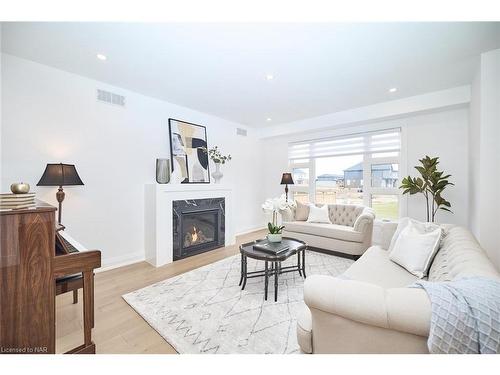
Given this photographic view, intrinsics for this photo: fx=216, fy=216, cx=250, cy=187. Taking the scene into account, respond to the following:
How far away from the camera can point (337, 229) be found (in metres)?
3.67

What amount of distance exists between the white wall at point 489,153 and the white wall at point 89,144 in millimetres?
4237

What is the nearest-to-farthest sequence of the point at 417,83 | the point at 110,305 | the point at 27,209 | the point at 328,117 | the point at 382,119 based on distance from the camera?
1. the point at 27,209
2. the point at 110,305
3. the point at 417,83
4. the point at 382,119
5. the point at 328,117

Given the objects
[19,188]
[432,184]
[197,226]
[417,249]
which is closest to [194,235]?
[197,226]

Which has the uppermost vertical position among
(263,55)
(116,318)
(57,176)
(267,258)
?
(263,55)

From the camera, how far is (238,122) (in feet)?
16.9

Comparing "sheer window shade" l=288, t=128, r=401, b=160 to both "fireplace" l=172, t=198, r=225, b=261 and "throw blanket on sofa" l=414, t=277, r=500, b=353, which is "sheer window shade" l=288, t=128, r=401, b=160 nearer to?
"fireplace" l=172, t=198, r=225, b=261

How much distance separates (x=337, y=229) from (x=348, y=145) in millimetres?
2081

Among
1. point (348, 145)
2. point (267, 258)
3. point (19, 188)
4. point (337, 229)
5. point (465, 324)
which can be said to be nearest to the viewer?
point (465, 324)

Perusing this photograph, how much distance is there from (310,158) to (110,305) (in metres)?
4.72

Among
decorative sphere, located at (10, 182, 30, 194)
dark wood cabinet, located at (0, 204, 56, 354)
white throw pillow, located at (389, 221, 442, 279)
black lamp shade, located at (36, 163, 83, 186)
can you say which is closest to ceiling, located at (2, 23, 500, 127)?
black lamp shade, located at (36, 163, 83, 186)

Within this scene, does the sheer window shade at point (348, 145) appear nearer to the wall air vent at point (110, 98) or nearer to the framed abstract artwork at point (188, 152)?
the framed abstract artwork at point (188, 152)

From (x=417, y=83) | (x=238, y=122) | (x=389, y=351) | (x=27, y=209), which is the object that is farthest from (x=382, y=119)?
(x=27, y=209)

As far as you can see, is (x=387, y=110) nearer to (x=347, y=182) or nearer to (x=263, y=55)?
(x=347, y=182)
